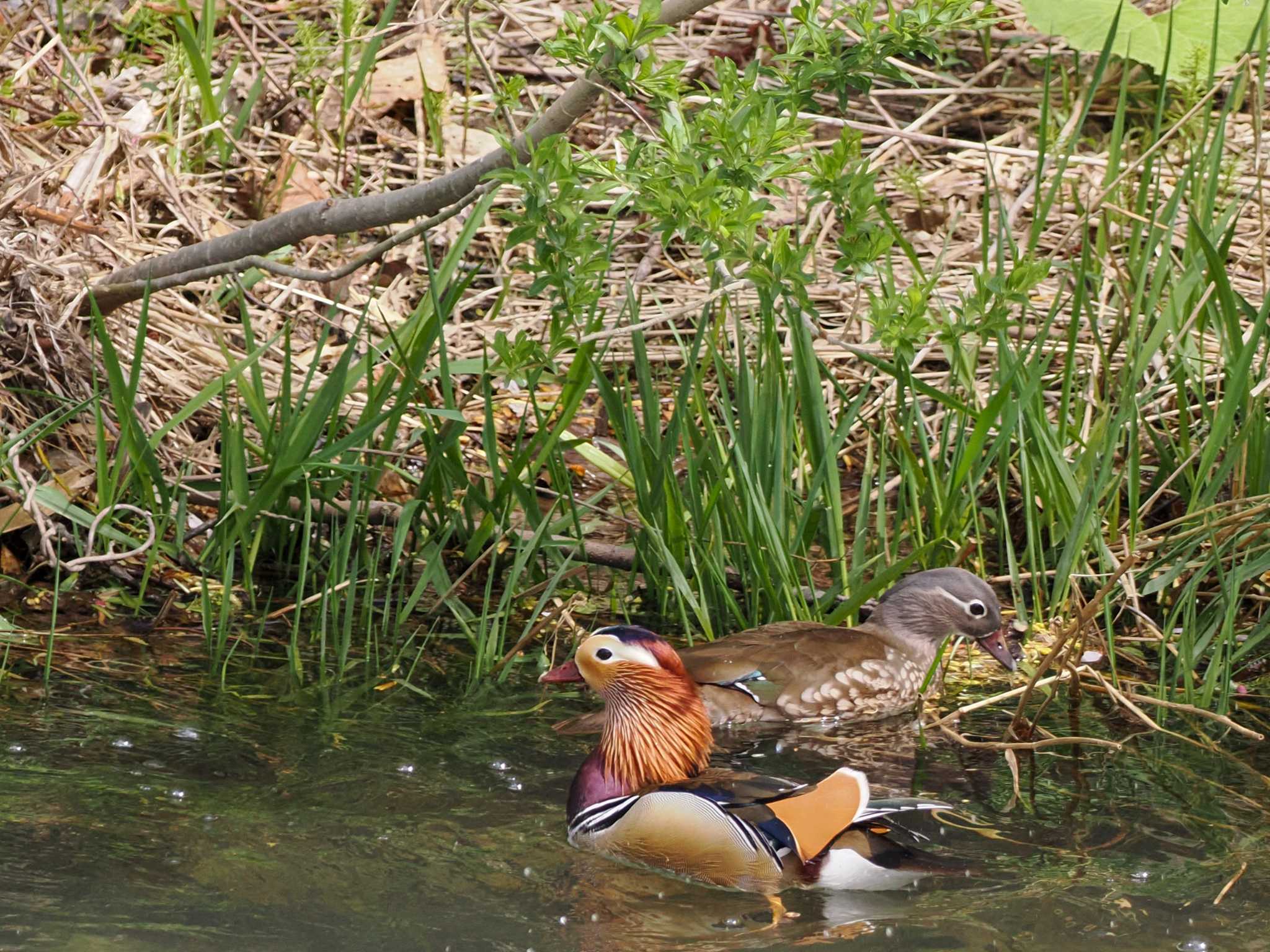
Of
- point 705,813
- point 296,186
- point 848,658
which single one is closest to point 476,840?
point 705,813

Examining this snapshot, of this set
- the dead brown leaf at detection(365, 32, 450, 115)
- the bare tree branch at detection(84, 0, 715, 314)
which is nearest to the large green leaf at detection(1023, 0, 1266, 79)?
the dead brown leaf at detection(365, 32, 450, 115)

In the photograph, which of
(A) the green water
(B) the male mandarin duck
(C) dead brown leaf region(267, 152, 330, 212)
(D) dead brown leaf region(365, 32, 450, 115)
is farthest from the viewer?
(D) dead brown leaf region(365, 32, 450, 115)

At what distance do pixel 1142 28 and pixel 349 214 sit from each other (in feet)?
15.0

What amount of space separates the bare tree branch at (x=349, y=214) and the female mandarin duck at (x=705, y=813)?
4.12 ft

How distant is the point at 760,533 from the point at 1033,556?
0.90 m

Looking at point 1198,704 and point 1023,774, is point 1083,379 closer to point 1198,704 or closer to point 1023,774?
point 1198,704

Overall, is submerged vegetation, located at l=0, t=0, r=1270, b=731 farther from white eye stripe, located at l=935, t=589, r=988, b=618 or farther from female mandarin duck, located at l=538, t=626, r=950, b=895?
female mandarin duck, located at l=538, t=626, r=950, b=895

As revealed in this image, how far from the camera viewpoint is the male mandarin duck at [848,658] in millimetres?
4590

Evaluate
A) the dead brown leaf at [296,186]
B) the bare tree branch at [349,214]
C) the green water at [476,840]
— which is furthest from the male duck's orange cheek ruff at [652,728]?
the dead brown leaf at [296,186]

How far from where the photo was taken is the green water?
3258 millimetres

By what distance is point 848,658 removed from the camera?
478 cm

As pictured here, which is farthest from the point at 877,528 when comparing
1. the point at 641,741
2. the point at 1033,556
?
the point at 641,741

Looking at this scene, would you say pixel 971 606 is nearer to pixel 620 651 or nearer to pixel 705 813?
pixel 620 651

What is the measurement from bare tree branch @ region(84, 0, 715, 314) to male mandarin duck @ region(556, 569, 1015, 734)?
146cm
